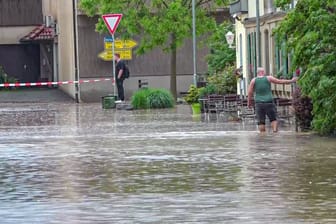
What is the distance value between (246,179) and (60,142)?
8.04 meters

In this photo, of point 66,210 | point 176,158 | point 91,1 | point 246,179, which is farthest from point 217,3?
point 66,210

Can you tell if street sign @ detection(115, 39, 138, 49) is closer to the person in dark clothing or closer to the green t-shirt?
the person in dark clothing

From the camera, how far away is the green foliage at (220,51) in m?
42.1

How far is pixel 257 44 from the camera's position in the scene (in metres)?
32.5

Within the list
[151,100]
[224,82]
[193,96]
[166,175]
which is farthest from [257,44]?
[166,175]

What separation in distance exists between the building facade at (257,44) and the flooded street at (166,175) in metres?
6.79

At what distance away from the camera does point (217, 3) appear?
135ft

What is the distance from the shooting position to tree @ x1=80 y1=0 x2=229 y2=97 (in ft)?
132

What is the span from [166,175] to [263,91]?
367 inches

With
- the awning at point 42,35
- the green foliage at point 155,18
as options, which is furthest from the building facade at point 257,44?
the awning at point 42,35

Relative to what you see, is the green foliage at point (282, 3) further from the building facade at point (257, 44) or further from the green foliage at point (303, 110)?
the building facade at point (257, 44)

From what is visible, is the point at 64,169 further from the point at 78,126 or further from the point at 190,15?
the point at 190,15

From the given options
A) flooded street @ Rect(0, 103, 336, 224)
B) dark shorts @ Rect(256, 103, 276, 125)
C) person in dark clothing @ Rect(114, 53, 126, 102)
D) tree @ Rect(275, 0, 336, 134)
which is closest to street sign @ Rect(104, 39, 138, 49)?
person in dark clothing @ Rect(114, 53, 126, 102)

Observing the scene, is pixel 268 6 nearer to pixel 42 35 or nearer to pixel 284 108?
pixel 284 108
